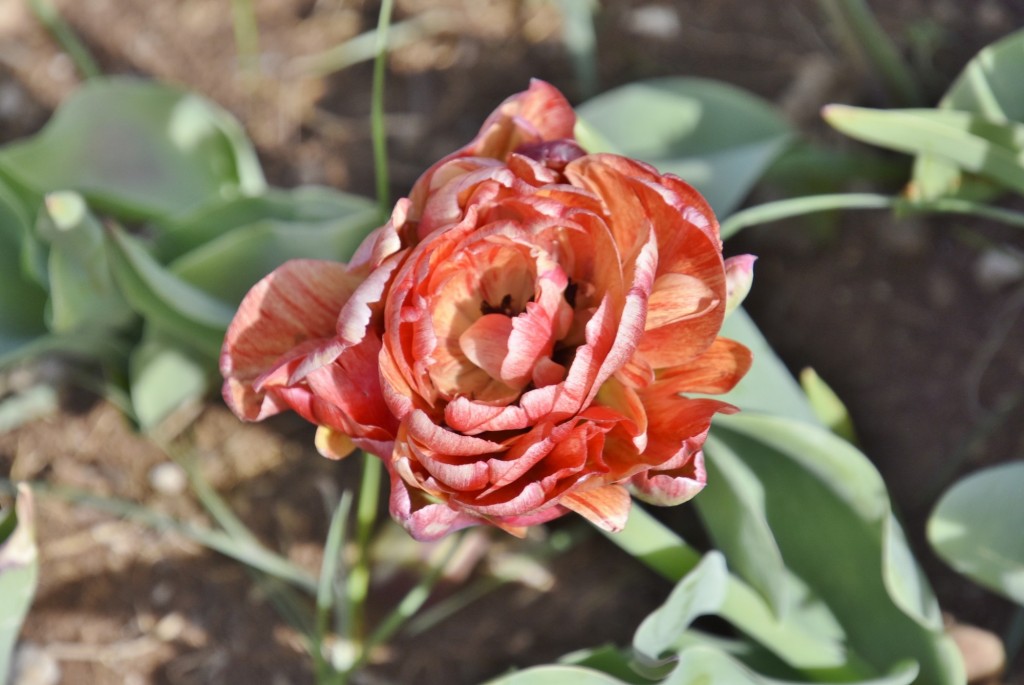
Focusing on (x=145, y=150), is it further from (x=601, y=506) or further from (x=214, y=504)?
(x=601, y=506)

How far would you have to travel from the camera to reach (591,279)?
0.65m

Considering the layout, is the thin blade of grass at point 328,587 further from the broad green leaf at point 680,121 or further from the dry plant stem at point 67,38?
the dry plant stem at point 67,38

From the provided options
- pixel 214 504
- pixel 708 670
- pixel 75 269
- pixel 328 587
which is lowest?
pixel 214 504

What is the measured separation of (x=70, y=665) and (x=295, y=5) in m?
0.91

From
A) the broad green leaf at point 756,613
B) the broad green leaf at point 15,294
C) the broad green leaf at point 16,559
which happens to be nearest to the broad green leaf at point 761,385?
the broad green leaf at point 756,613

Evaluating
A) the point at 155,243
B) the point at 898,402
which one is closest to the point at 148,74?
the point at 155,243

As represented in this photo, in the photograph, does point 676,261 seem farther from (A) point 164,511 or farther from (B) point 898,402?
(A) point 164,511

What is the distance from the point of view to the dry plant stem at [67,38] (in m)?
1.34

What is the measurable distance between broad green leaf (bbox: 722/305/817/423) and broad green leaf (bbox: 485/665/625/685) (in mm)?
242

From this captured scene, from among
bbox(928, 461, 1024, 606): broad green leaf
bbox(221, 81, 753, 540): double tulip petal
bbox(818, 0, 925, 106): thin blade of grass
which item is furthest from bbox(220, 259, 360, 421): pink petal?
bbox(818, 0, 925, 106): thin blade of grass

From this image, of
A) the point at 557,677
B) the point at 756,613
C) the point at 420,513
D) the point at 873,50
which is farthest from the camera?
the point at 873,50

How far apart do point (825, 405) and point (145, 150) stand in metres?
0.77

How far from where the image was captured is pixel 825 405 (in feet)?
2.98

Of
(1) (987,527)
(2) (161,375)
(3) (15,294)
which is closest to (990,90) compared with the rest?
(1) (987,527)
